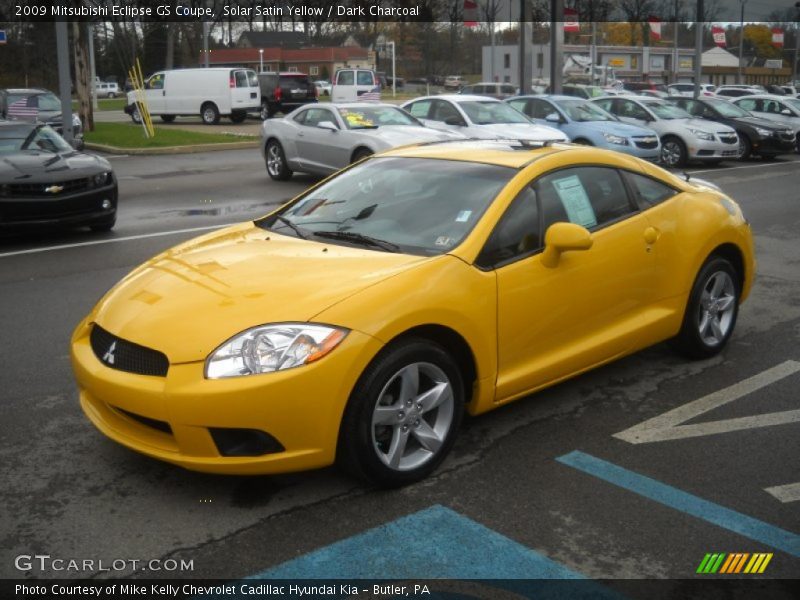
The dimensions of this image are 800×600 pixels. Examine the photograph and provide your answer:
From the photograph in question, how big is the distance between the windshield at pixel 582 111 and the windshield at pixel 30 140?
11.4 m

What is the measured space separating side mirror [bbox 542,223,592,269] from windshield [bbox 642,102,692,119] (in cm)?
1823

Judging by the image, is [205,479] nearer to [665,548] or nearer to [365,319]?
[365,319]

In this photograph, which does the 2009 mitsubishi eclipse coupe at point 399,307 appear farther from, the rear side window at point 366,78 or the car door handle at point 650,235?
the rear side window at point 366,78

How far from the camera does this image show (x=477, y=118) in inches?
713

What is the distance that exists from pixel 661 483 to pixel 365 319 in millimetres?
1527

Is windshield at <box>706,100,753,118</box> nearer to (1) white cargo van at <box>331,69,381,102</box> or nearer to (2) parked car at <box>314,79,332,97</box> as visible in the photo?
(1) white cargo van at <box>331,69,381,102</box>

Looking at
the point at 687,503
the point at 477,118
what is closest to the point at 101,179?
the point at 687,503

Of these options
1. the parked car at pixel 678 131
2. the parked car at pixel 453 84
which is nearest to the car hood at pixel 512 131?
the parked car at pixel 678 131

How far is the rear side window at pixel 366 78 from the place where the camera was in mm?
40125

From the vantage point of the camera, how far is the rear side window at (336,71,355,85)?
40.1 m

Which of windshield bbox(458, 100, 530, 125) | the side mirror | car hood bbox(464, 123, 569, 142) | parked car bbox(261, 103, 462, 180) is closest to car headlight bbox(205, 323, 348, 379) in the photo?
the side mirror

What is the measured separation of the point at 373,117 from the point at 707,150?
854cm

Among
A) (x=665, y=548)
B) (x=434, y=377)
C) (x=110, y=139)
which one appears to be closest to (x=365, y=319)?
(x=434, y=377)

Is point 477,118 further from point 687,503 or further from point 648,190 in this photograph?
point 687,503
